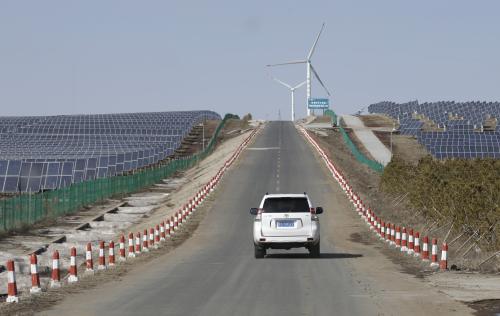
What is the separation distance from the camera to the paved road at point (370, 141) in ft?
357

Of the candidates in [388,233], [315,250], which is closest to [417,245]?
[315,250]

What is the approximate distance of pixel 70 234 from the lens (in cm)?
4847

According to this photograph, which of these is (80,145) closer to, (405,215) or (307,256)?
(405,215)

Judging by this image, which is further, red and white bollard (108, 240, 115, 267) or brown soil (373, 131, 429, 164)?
brown soil (373, 131, 429, 164)

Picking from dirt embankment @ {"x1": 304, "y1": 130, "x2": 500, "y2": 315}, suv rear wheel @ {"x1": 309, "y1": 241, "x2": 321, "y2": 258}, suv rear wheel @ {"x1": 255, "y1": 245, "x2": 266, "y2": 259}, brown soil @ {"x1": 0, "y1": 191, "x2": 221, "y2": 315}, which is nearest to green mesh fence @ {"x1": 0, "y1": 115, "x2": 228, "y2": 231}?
brown soil @ {"x1": 0, "y1": 191, "x2": 221, "y2": 315}

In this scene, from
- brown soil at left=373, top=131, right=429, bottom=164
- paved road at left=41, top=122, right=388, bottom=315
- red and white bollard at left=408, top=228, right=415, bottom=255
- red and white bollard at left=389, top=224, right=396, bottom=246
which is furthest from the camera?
brown soil at left=373, top=131, right=429, bottom=164

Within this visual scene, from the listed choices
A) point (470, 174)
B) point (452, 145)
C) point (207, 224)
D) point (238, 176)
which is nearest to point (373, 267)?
point (207, 224)

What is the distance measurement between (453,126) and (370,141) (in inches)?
788

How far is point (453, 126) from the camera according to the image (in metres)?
142

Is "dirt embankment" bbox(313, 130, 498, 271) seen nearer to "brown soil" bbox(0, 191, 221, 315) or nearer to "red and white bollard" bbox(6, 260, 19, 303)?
"brown soil" bbox(0, 191, 221, 315)

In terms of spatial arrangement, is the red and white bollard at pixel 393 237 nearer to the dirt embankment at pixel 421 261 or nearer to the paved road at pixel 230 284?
the dirt embankment at pixel 421 261

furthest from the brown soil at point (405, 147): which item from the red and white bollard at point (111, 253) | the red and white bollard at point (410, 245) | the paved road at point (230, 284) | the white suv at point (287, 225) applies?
the red and white bollard at point (111, 253)

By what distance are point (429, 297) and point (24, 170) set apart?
2227 inches

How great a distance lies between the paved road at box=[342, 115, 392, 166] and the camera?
357 ft
